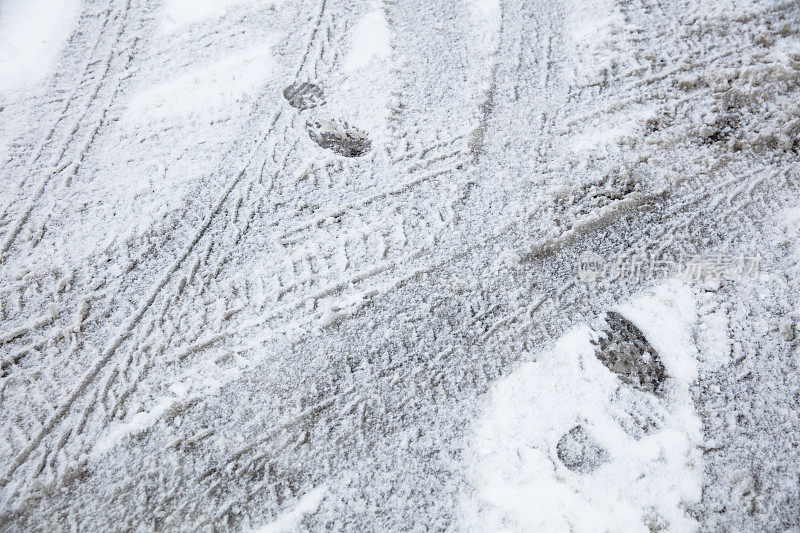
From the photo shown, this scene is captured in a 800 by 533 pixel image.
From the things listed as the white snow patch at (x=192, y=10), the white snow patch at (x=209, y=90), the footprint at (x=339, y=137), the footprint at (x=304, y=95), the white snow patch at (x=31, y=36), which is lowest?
the footprint at (x=339, y=137)

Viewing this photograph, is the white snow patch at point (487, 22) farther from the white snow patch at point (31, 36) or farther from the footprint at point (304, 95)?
the white snow patch at point (31, 36)

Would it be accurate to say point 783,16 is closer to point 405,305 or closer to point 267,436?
point 405,305

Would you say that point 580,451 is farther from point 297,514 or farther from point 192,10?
point 192,10

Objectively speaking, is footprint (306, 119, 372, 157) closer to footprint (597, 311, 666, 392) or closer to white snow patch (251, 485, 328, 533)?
footprint (597, 311, 666, 392)

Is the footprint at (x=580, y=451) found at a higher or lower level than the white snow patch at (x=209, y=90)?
lower

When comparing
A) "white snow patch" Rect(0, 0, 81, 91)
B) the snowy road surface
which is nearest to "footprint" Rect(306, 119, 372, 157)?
the snowy road surface

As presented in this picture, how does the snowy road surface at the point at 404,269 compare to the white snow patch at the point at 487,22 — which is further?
the white snow patch at the point at 487,22

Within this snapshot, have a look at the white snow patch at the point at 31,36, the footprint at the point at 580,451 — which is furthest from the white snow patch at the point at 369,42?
the footprint at the point at 580,451
